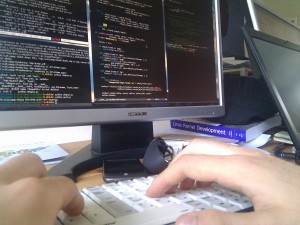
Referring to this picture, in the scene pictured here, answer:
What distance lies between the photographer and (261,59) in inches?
23.8

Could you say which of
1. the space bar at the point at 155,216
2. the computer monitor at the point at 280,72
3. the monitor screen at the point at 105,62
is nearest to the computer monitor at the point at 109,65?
→ the monitor screen at the point at 105,62

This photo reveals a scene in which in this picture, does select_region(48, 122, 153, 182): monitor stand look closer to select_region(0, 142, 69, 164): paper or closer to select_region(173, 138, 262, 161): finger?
select_region(0, 142, 69, 164): paper

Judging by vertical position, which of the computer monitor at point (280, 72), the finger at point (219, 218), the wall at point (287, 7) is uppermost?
the wall at point (287, 7)

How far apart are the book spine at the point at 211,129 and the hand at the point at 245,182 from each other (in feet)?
0.95

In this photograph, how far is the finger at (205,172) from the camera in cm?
31

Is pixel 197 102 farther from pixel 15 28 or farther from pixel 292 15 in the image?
pixel 292 15

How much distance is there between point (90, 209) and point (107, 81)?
0.29 meters

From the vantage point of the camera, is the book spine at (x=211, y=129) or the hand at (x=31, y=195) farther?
the book spine at (x=211, y=129)

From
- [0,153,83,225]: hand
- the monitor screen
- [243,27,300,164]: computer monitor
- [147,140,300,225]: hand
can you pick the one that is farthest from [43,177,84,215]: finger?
[243,27,300,164]: computer monitor

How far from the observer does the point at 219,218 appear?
9.0 inches

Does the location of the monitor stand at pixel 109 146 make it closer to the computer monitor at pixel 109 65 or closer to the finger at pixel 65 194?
the computer monitor at pixel 109 65

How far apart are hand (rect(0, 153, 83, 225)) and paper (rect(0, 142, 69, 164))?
285mm

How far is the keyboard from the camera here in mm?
258

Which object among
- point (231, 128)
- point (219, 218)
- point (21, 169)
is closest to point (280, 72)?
point (231, 128)
